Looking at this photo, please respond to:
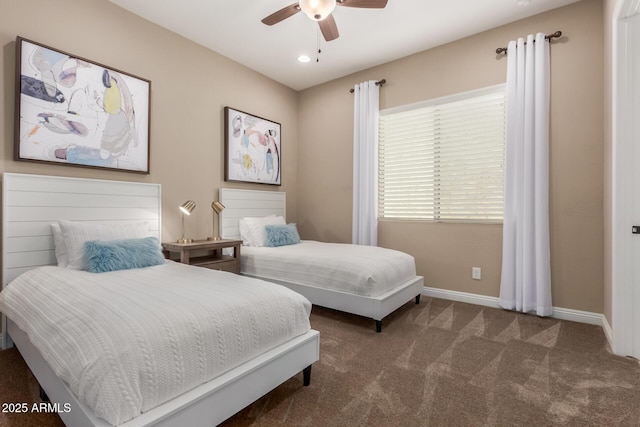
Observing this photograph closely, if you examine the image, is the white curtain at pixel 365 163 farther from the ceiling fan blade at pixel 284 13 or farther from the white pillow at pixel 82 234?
the white pillow at pixel 82 234

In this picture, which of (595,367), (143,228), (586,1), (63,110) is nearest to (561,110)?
(586,1)

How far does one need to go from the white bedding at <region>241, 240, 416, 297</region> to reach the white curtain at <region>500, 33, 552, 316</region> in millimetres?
994

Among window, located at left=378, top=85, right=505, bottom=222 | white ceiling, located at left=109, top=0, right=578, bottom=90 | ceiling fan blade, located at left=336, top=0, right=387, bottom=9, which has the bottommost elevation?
window, located at left=378, top=85, right=505, bottom=222

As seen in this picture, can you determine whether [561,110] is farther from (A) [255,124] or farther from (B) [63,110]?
(B) [63,110]

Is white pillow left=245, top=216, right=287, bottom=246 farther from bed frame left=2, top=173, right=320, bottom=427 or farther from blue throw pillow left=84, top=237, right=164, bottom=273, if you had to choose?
blue throw pillow left=84, top=237, right=164, bottom=273

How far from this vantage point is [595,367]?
80.8 inches

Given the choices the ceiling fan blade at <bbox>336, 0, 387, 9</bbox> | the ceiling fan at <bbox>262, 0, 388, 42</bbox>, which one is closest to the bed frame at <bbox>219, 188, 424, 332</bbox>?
the ceiling fan at <bbox>262, 0, 388, 42</bbox>

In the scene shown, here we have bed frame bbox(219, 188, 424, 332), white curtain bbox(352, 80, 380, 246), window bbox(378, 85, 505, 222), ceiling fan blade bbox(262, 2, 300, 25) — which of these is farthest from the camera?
white curtain bbox(352, 80, 380, 246)

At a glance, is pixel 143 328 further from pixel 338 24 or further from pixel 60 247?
pixel 338 24

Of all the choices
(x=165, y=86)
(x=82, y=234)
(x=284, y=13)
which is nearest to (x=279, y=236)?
(x=82, y=234)

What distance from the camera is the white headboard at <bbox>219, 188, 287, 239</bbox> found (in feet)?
12.7

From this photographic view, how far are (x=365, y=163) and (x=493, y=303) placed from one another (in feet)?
7.12

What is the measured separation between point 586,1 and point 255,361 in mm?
3993

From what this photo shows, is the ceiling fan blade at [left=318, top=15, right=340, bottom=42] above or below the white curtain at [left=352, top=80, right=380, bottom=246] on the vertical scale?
above
